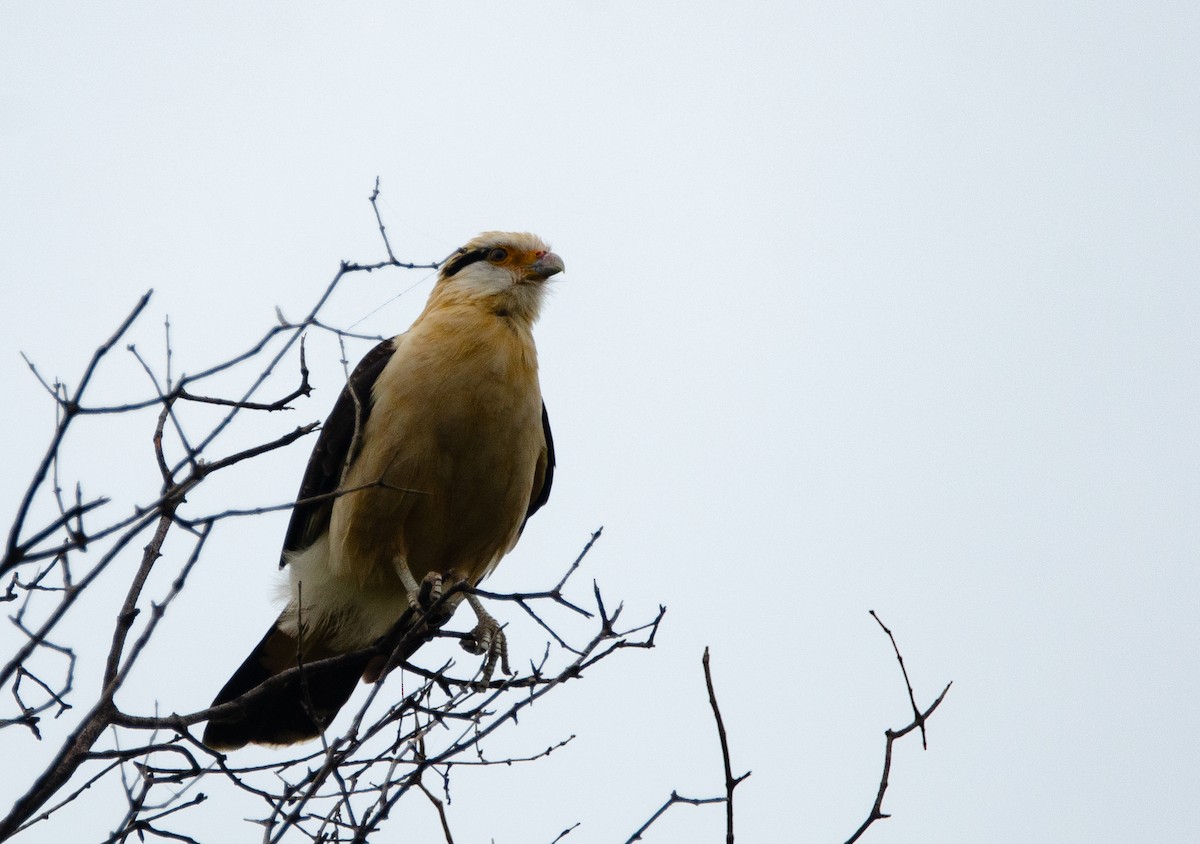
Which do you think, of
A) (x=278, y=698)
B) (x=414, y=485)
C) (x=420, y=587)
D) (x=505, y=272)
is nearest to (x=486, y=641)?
(x=420, y=587)

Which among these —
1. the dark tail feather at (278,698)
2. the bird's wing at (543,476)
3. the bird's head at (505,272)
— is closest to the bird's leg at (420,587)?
the dark tail feather at (278,698)

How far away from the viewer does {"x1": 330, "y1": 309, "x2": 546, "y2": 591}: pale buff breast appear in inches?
183

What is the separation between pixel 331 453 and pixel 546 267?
1.25 metres

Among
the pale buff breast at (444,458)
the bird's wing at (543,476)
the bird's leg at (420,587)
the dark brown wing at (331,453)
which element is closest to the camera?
the bird's leg at (420,587)

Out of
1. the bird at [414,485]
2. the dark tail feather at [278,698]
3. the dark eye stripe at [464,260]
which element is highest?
the dark eye stripe at [464,260]

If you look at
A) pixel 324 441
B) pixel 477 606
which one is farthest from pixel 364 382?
pixel 477 606

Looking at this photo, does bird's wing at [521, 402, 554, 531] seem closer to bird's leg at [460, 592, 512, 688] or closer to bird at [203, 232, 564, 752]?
bird at [203, 232, 564, 752]

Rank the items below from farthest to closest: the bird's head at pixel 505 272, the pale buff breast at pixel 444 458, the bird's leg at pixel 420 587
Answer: the bird's head at pixel 505 272
the pale buff breast at pixel 444 458
the bird's leg at pixel 420 587

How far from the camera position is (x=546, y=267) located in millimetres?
5305

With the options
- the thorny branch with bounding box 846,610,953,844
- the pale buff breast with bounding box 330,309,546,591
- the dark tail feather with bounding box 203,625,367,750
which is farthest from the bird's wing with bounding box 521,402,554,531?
the thorny branch with bounding box 846,610,953,844

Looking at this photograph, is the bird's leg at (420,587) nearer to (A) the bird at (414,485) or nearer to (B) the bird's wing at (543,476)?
(A) the bird at (414,485)

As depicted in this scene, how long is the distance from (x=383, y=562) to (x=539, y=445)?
0.81m

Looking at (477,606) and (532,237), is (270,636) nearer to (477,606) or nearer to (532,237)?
(477,606)

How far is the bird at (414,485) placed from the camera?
15.2 ft
